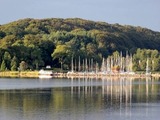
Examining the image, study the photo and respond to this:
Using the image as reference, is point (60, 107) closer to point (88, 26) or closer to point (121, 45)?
point (121, 45)

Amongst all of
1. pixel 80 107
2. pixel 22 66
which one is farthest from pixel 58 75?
pixel 80 107

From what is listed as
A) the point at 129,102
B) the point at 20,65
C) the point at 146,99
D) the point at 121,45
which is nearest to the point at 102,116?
the point at 129,102

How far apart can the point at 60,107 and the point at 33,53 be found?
2265 inches

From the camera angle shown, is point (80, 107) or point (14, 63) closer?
point (80, 107)

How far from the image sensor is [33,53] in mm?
93938

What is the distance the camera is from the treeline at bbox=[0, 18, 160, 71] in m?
94.7

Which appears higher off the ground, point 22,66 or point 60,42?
point 60,42

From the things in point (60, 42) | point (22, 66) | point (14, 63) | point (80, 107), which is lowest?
point (80, 107)

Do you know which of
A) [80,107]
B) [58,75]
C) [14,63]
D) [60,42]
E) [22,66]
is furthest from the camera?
[60,42]

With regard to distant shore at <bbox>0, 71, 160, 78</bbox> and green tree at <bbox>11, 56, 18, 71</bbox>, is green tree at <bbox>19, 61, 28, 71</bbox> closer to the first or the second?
distant shore at <bbox>0, 71, 160, 78</bbox>

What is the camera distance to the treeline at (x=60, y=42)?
3728 inches

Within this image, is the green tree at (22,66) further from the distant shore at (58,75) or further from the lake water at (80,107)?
the lake water at (80,107)

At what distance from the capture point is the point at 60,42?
111 metres

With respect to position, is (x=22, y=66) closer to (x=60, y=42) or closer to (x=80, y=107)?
(x=60, y=42)
